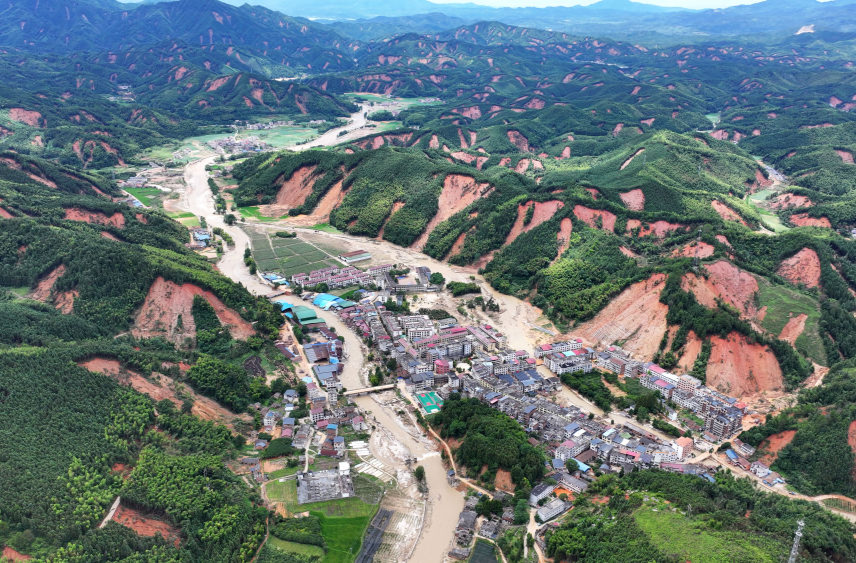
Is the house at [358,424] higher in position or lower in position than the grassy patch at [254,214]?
lower

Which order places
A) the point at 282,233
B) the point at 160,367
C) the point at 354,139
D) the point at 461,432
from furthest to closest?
the point at 354,139
the point at 282,233
the point at 160,367
the point at 461,432

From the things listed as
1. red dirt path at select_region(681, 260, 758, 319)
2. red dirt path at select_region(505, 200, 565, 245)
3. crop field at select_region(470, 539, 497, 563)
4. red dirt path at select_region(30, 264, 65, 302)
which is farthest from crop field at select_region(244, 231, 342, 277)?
crop field at select_region(470, 539, 497, 563)

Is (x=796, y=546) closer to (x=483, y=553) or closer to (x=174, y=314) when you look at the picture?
(x=483, y=553)

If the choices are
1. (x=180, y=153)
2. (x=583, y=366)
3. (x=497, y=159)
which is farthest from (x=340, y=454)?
(x=180, y=153)

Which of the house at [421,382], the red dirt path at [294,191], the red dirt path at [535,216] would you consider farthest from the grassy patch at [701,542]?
the red dirt path at [294,191]

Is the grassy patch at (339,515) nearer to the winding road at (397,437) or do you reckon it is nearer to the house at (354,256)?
the winding road at (397,437)

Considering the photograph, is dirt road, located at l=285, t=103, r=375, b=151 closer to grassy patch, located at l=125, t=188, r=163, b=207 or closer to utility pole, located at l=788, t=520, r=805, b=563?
grassy patch, located at l=125, t=188, r=163, b=207

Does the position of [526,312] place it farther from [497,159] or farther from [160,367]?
[497,159]

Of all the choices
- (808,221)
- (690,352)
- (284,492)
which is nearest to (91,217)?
(284,492)
